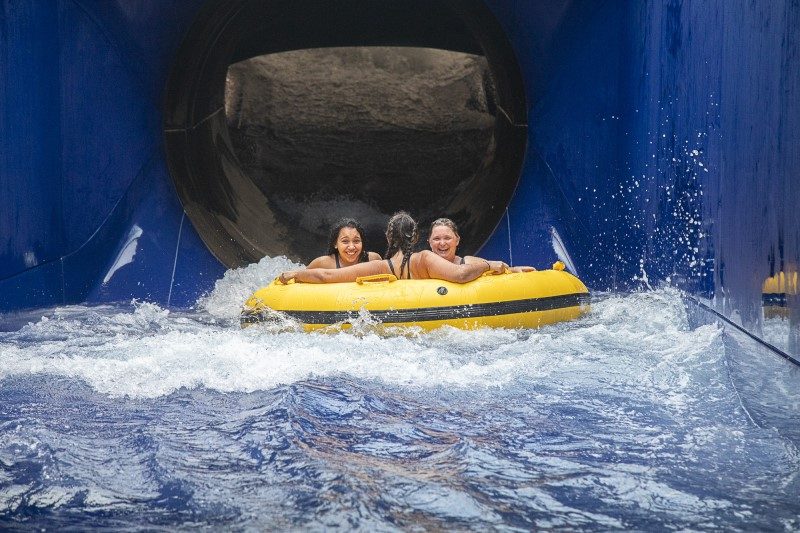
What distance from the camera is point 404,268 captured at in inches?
202

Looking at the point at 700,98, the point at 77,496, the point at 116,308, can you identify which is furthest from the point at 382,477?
the point at 116,308

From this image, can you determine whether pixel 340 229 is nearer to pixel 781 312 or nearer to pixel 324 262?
pixel 324 262

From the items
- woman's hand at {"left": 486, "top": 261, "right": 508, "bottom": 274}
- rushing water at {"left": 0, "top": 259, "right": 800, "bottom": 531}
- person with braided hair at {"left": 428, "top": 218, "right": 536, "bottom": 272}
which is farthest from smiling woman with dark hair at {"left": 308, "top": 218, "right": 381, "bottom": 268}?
rushing water at {"left": 0, "top": 259, "right": 800, "bottom": 531}

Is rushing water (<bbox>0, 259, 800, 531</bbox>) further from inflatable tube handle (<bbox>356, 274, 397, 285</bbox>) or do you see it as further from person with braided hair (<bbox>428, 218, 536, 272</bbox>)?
person with braided hair (<bbox>428, 218, 536, 272</bbox>)

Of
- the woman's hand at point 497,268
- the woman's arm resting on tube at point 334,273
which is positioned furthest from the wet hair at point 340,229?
the woman's hand at point 497,268

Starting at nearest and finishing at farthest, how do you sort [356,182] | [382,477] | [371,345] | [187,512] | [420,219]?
1. [187,512]
2. [382,477]
3. [371,345]
4. [420,219]
5. [356,182]

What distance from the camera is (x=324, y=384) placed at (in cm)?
324

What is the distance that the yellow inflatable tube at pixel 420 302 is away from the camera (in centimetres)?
460

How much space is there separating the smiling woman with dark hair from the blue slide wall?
1.46m

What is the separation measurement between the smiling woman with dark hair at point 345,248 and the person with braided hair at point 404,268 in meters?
0.21

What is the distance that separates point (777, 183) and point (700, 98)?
1.39m

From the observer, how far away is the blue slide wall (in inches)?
143

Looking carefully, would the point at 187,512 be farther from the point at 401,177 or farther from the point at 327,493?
the point at 401,177

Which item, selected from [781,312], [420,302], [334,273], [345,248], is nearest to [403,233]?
[345,248]
